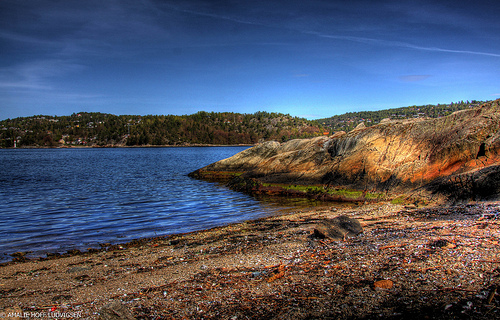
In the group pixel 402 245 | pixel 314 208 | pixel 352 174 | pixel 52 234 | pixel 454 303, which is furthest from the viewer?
pixel 352 174

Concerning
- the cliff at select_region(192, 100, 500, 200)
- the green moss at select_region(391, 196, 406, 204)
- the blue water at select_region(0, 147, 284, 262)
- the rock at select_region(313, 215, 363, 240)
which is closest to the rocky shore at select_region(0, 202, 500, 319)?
the rock at select_region(313, 215, 363, 240)

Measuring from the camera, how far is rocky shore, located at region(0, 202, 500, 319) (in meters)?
4.54

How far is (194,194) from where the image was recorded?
21.5 metres

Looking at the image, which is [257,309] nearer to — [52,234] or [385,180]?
[52,234]

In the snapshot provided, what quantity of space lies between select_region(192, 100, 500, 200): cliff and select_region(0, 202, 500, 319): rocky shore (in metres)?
2.75

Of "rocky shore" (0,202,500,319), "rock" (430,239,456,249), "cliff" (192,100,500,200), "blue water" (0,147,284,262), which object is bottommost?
"blue water" (0,147,284,262)

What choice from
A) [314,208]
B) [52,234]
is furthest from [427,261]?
[52,234]

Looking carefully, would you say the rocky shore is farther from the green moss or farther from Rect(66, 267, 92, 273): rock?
the green moss

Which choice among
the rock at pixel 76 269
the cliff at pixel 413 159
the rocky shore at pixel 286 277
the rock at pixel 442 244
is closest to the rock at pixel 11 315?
the rocky shore at pixel 286 277

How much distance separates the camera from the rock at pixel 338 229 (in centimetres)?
852

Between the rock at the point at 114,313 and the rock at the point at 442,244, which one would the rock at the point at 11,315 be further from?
the rock at the point at 442,244

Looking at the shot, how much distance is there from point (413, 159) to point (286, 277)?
12511mm

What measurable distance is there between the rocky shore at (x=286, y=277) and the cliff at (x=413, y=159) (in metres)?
2.75

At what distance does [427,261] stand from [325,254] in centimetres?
212
